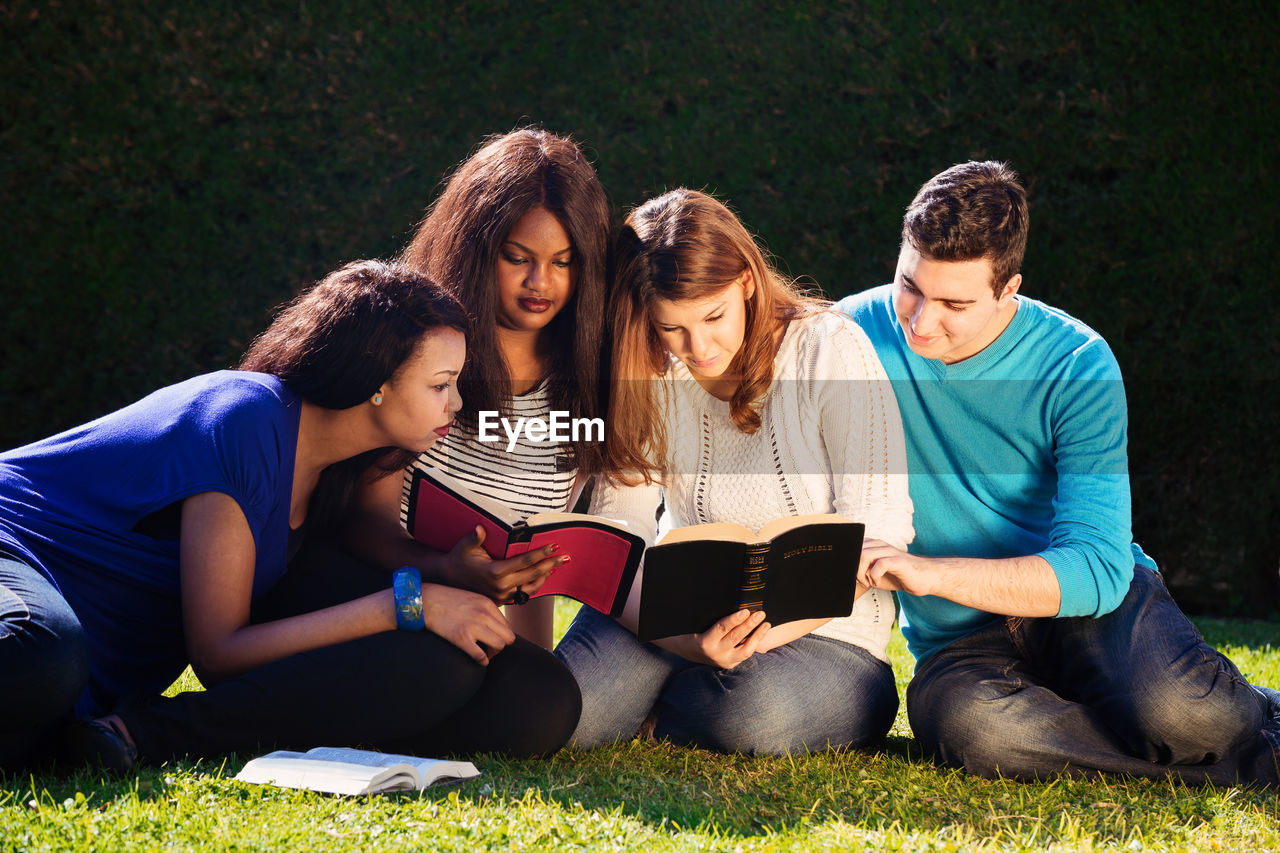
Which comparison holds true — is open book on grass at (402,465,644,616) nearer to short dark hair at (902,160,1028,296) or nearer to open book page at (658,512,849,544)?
open book page at (658,512,849,544)

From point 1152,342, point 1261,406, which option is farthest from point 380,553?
point 1261,406

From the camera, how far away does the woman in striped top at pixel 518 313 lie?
3.31 metres

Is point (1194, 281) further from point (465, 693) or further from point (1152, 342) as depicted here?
point (465, 693)

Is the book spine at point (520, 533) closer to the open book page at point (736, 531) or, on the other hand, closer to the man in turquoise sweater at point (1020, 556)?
the open book page at point (736, 531)

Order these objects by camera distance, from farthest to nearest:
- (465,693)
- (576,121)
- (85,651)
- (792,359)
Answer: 1. (576,121)
2. (792,359)
3. (465,693)
4. (85,651)

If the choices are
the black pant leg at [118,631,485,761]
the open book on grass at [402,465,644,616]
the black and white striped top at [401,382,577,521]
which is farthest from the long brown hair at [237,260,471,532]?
the black pant leg at [118,631,485,761]

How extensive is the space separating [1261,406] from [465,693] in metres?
4.22

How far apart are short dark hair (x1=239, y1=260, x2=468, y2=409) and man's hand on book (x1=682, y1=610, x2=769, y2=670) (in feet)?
3.62

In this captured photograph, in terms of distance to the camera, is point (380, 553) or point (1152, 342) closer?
point (380, 553)

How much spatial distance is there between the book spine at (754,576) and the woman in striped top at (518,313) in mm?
850

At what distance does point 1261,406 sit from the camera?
525 cm

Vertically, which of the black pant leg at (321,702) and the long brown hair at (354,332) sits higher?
the long brown hair at (354,332)

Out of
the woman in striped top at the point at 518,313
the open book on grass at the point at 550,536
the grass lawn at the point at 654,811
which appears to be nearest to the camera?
the grass lawn at the point at 654,811

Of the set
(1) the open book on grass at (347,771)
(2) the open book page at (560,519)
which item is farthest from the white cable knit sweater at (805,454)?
(1) the open book on grass at (347,771)
